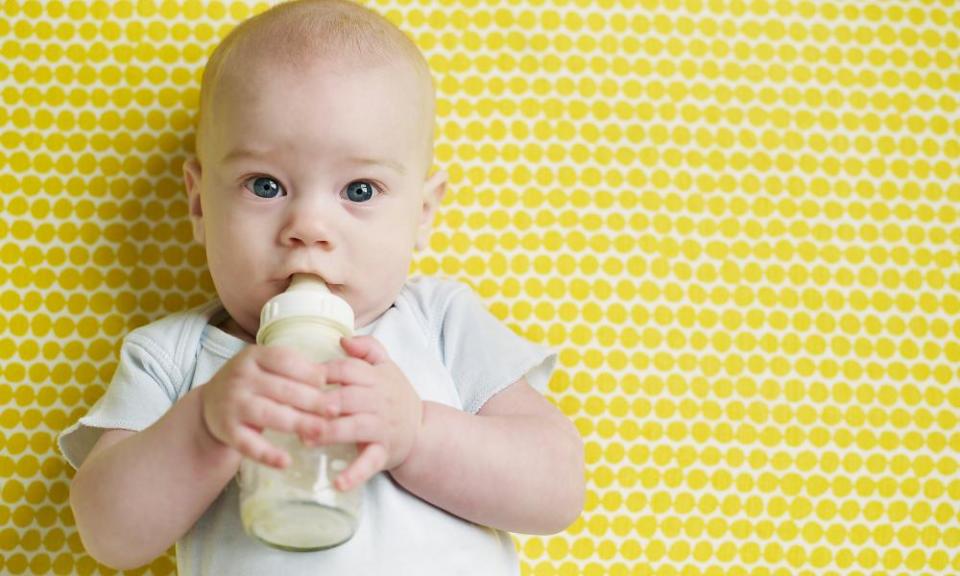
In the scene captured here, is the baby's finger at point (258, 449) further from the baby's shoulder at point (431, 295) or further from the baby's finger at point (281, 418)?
the baby's shoulder at point (431, 295)

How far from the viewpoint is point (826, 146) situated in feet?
4.43

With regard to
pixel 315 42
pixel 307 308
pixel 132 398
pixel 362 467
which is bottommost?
pixel 132 398

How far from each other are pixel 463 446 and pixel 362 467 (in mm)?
188

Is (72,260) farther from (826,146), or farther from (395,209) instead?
(826,146)

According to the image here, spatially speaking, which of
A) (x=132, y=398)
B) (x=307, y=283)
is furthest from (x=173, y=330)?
(x=307, y=283)

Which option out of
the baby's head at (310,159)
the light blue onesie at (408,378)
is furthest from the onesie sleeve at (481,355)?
the baby's head at (310,159)

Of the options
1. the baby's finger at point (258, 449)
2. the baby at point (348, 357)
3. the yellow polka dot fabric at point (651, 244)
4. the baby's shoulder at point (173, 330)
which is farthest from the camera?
the yellow polka dot fabric at point (651, 244)

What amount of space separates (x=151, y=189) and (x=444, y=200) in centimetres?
39

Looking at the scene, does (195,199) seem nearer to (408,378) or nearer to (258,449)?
(408,378)

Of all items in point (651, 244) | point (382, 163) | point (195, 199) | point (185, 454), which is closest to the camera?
point (185, 454)

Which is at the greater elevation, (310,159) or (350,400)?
(310,159)

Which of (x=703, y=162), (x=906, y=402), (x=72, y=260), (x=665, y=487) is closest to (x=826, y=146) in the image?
(x=703, y=162)

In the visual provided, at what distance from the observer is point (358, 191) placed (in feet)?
3.40

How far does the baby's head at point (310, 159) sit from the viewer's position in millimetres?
1000
